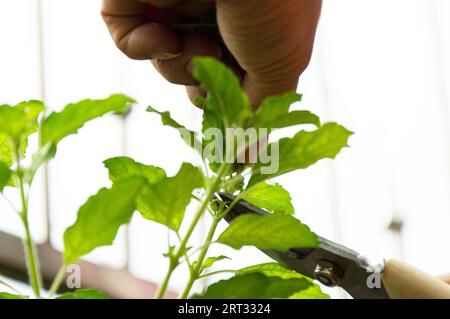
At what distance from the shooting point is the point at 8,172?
1.58 ft

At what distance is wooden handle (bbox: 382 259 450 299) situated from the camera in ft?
1.70

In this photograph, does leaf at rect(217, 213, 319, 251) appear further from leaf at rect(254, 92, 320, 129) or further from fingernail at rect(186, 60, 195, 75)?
fingernail at rect(186, 60, 195, 75)

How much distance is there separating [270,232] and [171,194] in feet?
0.24

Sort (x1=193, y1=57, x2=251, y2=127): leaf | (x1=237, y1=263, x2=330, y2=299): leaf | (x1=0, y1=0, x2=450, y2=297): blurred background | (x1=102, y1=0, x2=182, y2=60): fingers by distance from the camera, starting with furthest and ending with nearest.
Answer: (x1=0, y1=0, x2=450, y2=297): blurred background, (x1=102, y1=0, x2=182, y2=60): fingers, (x1=237, y1=263, x2=330, y2=299): leaf, (x1=193, y1=57, x2=251, y2=127): leaf

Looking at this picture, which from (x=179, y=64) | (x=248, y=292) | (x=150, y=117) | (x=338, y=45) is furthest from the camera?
(x=338, y=45)

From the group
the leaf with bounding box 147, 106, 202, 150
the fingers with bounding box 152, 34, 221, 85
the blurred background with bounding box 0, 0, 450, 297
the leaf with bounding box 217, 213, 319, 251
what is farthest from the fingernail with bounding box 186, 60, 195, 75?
the blurred background with bounding box 0, 0, 450, 297

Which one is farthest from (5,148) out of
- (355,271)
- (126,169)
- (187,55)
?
(355,271)

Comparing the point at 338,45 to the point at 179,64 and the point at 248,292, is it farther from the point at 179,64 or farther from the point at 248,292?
the point at 248,292

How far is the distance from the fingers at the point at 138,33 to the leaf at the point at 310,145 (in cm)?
21

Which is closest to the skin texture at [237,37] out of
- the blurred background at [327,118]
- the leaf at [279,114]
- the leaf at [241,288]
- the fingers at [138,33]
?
the fingers at [138,33]

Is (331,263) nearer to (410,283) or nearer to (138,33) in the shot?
(410,283)

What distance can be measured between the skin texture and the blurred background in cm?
220

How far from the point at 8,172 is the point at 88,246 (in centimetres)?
8

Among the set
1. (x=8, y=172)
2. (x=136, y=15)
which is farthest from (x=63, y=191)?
(x=8, y=172)
